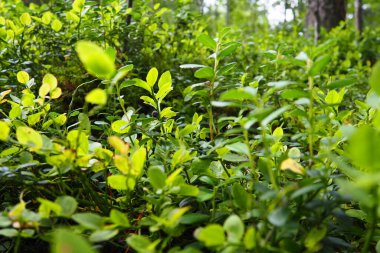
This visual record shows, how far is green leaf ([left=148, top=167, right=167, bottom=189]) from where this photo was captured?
65cm

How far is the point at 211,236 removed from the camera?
0.55m

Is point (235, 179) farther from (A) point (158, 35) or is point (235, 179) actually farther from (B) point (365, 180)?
(A) point (158, 35)

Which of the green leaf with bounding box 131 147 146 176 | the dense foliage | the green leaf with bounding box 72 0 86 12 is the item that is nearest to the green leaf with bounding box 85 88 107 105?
the dense foliage

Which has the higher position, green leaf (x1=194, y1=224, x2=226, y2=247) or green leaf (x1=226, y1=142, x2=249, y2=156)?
green leaf (x1=226, y1=142, x2=249, y2=156)

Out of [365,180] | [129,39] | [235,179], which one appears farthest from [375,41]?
[365,180]

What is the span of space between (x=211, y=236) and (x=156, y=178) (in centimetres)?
16

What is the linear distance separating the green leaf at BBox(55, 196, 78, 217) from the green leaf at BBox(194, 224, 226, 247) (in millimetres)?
240

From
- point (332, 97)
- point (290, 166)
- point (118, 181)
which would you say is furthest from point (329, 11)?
point (118, 181)

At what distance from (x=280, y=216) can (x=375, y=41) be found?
4.09m

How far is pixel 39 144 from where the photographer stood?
67 centimetres

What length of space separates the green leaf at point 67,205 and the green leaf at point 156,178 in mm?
143

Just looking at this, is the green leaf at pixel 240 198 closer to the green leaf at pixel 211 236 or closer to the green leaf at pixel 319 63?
the green leaf at pixel 211 236

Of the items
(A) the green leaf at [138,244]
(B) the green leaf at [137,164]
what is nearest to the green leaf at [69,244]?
(A) the green leaf at [138,244]

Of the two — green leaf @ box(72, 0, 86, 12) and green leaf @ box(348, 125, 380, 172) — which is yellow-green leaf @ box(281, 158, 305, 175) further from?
green leaf @ box(72, 0, 86, 12)
